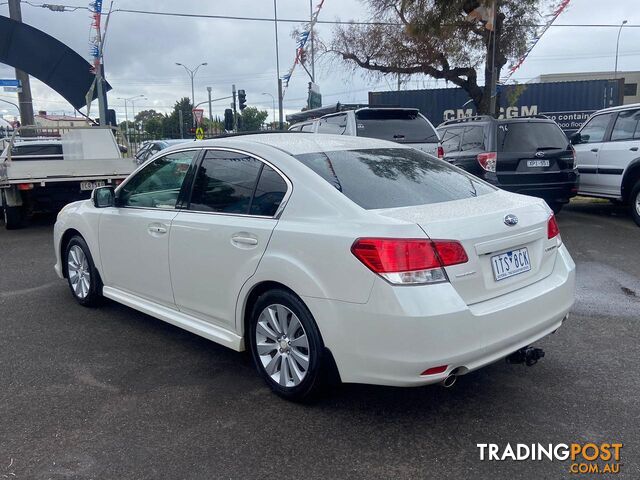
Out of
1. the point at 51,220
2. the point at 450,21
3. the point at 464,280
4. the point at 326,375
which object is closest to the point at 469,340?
the point at 464,280

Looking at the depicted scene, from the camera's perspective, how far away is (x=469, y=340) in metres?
2.98

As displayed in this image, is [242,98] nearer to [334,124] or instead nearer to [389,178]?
[334,124]

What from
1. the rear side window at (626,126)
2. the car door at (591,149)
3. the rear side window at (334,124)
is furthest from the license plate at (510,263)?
the car door at (591,149)

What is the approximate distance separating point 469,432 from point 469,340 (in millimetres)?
579

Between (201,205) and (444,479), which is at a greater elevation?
(201,205)

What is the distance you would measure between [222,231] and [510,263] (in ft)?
5.90

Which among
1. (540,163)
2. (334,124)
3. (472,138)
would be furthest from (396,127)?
(540,163)

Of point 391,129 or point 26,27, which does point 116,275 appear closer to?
point 391,129

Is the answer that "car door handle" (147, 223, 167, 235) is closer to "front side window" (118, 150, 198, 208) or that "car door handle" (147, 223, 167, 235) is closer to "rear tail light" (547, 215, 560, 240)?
"front side window" (118, 150, 198, 208)

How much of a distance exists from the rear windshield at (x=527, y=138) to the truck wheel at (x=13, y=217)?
331 inches

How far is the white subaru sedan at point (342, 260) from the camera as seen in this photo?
9.71 ft

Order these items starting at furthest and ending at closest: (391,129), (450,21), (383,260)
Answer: (450,21) < (391,129) < (383,260)

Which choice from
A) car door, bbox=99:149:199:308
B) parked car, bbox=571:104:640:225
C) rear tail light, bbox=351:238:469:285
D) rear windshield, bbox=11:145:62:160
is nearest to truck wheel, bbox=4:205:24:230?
rear windshield, bbox=11:145:62:160

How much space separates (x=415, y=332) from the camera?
2.88 metres
